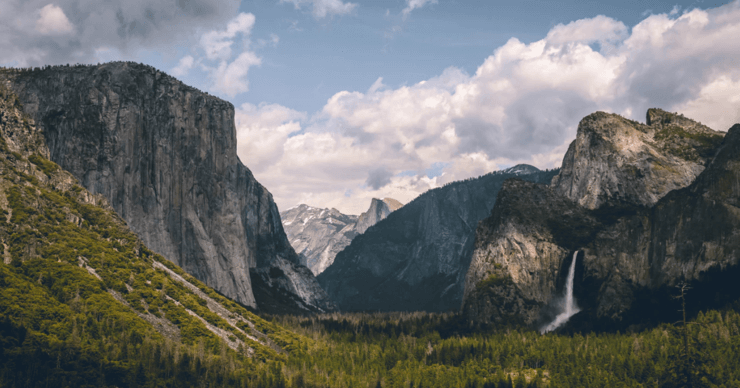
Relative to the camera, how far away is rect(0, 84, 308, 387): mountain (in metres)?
125

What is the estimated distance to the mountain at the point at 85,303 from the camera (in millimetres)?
124688

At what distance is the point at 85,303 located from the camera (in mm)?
141375

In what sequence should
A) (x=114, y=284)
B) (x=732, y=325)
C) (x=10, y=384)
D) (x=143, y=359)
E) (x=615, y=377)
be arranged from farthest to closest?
(x=732, y=325)
(x=615, y=377)
(x=114, y=284)
(x=143, y=359)
(x=10, y=384)

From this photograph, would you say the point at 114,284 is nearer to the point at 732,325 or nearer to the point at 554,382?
the point at 554,382

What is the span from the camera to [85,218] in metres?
175

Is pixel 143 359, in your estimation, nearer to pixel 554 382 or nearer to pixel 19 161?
pixel 19 161

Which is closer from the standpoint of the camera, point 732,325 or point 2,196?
point 2,196

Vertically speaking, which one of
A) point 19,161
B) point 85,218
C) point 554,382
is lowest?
point 554,382

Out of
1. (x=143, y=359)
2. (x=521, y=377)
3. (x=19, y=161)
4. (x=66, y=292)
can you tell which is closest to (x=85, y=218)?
(x=19, y=161)

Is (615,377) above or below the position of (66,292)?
below

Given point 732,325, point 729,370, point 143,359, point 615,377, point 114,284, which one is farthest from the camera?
point 732,325

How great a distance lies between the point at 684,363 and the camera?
14012cm

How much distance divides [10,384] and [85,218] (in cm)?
6849

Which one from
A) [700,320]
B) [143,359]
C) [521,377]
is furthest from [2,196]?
[700,320]
